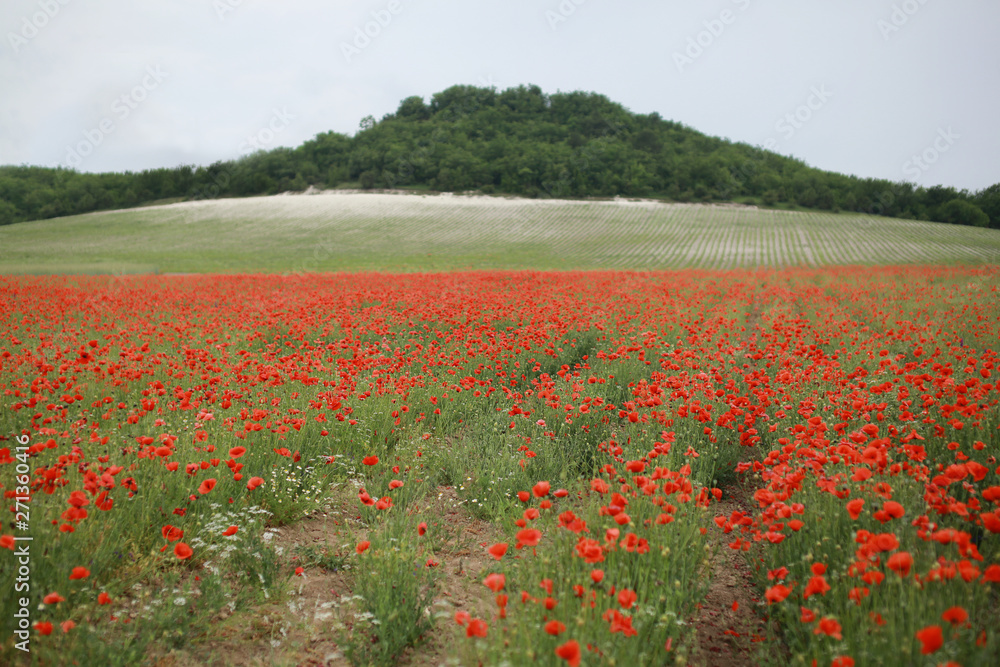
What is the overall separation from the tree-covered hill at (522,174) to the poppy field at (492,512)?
2590 inches

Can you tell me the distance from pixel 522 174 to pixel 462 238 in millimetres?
27850

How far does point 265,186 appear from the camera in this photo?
73.1 m

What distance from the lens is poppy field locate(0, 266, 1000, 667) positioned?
210 centimetres

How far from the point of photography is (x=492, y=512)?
150 inches

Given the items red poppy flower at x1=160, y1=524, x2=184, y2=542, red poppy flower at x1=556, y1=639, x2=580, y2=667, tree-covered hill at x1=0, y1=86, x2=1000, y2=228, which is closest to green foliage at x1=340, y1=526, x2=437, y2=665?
red poppy flower at x1=160, y1=524, x2=184, y2=542

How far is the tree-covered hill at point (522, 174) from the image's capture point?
212ft

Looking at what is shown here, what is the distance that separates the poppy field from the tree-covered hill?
65.8 metres

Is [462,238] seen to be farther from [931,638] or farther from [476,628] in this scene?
[931,638]

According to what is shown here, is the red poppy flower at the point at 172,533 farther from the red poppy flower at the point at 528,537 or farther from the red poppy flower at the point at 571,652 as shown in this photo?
the red poppy flower at the point at 571,652

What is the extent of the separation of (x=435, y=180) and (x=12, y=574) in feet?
239

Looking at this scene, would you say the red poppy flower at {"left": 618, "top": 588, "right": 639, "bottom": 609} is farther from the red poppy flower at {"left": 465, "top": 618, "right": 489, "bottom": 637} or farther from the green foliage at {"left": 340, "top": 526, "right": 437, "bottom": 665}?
the green foliage at {"left": 340, "top": 526, "right": 437, "bottom": 665}

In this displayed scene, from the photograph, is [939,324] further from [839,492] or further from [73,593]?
[73,593]

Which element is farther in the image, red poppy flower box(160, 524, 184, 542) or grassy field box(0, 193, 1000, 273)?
grassy field box(0, 193, 1000, 273)

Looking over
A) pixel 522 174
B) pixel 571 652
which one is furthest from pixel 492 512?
pixel 522 174
